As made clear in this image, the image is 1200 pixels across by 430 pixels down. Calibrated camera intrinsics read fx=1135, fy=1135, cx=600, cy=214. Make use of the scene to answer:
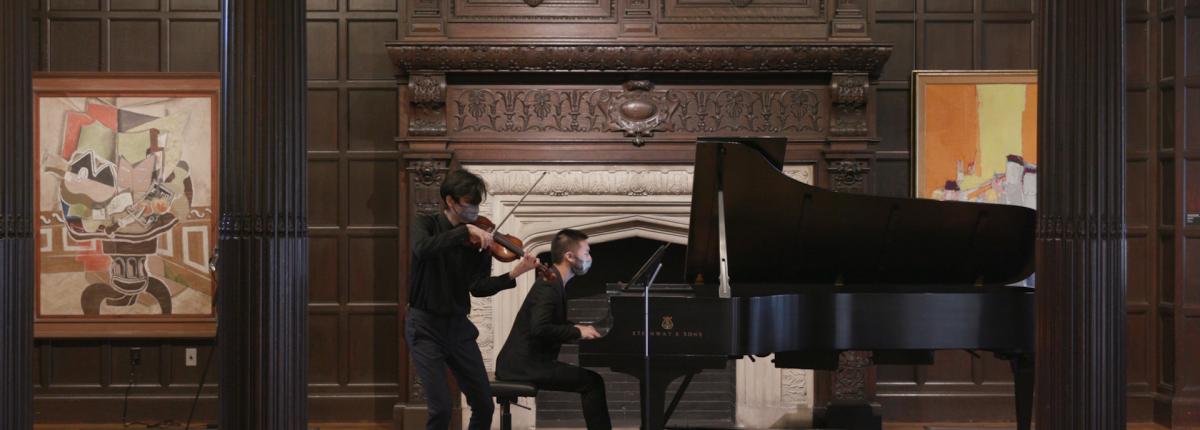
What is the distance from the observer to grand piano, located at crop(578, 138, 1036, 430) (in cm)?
459

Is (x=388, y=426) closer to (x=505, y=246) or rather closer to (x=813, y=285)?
(x=505, y=246)

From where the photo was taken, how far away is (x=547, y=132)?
6.78 m

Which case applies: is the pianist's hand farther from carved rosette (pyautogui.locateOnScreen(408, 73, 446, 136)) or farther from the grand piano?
carved rosette (pyautogui.locateOnScreen(408, 73, 446, 136))

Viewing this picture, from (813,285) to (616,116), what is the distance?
1.79m

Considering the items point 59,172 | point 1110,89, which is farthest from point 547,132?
point 1110,89

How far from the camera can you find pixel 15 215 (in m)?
4.48

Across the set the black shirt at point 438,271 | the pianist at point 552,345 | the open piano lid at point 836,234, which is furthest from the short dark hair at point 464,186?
the open piano lid at point 836,234

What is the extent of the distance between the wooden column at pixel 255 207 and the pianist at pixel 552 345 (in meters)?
1.46

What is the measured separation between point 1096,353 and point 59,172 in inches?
232

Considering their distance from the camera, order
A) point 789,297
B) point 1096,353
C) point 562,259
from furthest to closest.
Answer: point 562,259
point 789,297
point 1096,353

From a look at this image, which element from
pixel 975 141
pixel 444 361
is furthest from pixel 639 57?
pixel 444 361

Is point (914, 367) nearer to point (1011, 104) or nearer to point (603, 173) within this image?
point (1011, 104)

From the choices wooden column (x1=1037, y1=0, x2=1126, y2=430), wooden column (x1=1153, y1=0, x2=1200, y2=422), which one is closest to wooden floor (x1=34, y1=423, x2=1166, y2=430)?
wooden column (x1=1153, y1=0, x2=1200, y2=422)

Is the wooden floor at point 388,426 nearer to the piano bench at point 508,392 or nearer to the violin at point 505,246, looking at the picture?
the piano bench at point 508,392
